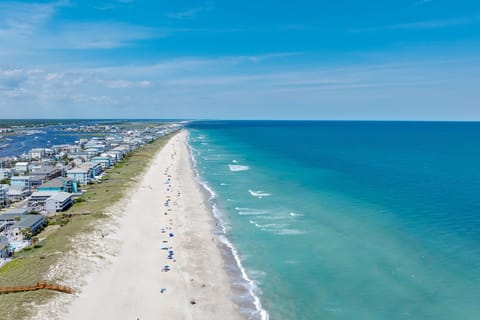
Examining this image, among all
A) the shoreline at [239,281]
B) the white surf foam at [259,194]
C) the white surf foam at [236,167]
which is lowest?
the shoreline at [239,281]

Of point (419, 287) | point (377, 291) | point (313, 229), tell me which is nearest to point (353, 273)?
point (377, 291)

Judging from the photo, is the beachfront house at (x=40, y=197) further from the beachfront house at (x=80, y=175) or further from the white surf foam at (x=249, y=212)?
the white surf foam at (x=249, y=212)

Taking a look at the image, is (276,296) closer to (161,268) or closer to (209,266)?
(209,266)

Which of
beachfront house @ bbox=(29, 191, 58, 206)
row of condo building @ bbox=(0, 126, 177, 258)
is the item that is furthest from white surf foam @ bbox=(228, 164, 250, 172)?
beachfront house @ bbox=(29, 191, 58, 206)

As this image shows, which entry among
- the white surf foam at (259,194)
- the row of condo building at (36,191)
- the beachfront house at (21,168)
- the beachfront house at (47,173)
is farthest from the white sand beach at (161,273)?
the beachfront house at (21,168)

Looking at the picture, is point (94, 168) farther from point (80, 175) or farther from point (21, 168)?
point (21, 168)

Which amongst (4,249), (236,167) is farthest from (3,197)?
(236,167)
